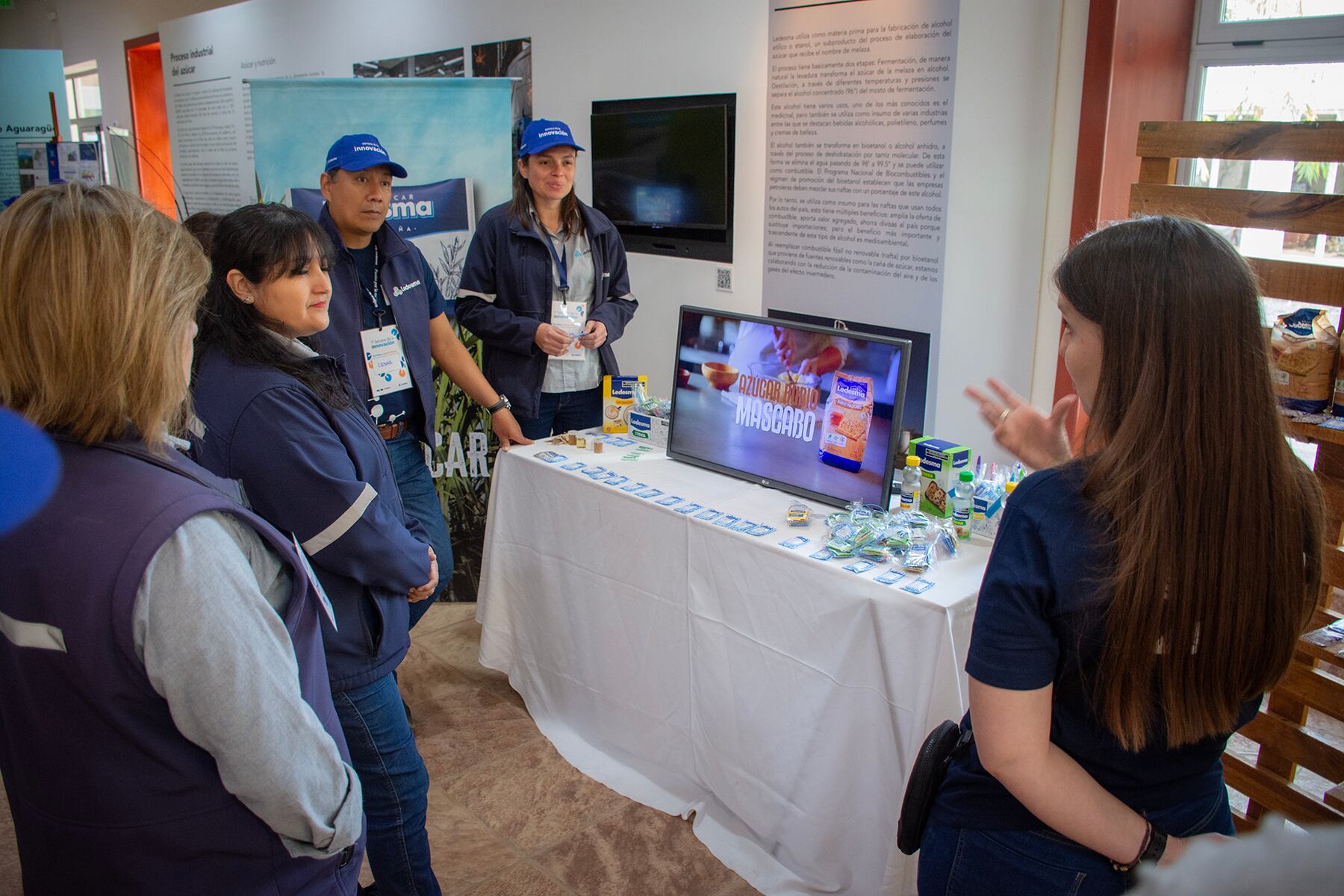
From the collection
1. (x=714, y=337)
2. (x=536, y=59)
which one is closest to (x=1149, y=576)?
(x=714, y=337)

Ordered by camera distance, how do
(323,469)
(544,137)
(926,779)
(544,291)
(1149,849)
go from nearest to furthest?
(1149,849), (926,779), (323,469), (544,137), (544,291)

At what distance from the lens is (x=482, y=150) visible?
3988 mm

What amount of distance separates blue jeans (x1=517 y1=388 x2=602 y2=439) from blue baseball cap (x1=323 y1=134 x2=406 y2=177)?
933 mm

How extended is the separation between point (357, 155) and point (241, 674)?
1.97 meters

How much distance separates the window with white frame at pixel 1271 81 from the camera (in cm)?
308

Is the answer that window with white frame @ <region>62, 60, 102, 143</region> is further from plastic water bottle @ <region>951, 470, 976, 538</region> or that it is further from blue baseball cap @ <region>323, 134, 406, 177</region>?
plastic water bottle @ <region>951, 470, 976, 538</region>

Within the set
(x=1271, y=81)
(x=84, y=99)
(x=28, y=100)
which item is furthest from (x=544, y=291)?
(x=84, y=99)

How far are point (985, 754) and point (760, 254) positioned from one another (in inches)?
144

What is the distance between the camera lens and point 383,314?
2703mm

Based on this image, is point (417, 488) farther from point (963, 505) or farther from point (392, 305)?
point (963, 505)

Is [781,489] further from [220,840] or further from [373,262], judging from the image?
[220,840]

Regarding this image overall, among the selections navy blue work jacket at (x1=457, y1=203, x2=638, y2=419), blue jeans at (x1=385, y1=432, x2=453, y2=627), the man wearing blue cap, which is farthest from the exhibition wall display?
blue jeans at (x1=385, y1=432, x2=453, y2=627)

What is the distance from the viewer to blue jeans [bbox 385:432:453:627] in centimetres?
268

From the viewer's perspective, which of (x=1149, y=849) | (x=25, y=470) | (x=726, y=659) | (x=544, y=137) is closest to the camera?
(x=25, y=470)
